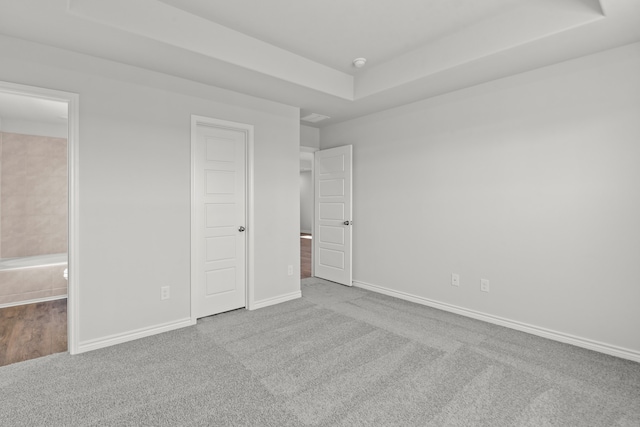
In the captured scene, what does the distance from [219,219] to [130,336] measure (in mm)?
1373

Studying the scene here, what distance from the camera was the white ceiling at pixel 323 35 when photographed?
2229 millimetres

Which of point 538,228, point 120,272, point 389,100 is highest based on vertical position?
point 389,100

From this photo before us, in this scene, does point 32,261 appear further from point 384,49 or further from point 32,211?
point 384,49

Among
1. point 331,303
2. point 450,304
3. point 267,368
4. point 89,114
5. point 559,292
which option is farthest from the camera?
point 331,303

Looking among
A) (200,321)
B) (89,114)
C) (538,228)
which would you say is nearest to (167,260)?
(200,321)

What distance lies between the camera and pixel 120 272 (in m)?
2.85

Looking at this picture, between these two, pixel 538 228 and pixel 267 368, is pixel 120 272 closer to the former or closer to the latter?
pixel 267 368

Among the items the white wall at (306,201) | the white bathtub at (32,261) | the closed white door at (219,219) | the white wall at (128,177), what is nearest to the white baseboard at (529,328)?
the closed white door at (219,219)

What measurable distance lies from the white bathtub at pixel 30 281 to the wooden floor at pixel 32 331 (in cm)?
11

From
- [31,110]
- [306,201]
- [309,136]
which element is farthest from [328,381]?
[306,201]

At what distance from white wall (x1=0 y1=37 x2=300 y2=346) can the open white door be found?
67.3 inches

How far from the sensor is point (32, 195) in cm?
471

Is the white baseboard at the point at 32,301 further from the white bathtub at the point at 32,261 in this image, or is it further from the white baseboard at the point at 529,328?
the white baseboard at the point at 529,328

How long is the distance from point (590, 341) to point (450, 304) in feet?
4.00
